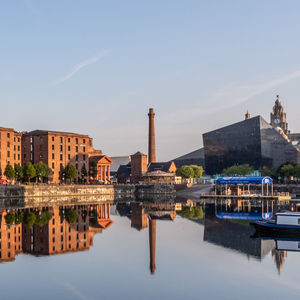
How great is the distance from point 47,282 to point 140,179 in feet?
486

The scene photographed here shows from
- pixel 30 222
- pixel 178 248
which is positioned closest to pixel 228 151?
pixel 30 222

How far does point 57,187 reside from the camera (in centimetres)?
12306

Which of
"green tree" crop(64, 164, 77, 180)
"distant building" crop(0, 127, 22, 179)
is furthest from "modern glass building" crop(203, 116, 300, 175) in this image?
"distant building" crop(0, 127, 22, 179)

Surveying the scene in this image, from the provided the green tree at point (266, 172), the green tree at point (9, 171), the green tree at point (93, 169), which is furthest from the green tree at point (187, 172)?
the green tree at point (9, 171)

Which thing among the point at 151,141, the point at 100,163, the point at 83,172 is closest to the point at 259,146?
the point at 151,141

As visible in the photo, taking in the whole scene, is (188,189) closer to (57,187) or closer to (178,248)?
(57,187)

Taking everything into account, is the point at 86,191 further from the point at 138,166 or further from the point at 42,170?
the point at 138,166

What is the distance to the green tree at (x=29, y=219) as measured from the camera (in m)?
59.5

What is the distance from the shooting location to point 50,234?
50844 millimetres

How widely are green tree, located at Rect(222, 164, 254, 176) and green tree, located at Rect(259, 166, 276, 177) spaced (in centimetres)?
426

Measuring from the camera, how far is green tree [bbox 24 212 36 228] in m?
59.5

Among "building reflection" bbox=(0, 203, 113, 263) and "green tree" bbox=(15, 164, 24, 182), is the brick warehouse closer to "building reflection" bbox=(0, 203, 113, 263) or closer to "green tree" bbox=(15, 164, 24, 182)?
"green tree" bbox=(15, 164, 24, 182)

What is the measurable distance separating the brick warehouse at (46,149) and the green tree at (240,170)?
216 ft

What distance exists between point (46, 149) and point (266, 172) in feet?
290
